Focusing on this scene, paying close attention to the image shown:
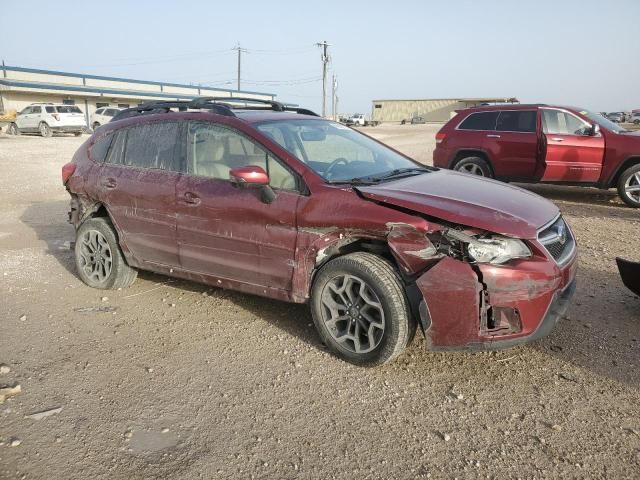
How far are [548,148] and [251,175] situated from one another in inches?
284

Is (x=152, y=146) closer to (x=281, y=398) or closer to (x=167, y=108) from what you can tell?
(x=167, y=108)

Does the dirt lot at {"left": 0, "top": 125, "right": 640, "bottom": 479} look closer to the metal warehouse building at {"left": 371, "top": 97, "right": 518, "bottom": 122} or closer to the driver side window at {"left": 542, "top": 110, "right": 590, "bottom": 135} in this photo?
the driver side window at {"left": 542, "top": 110, "right": 590, "bottom": 135}

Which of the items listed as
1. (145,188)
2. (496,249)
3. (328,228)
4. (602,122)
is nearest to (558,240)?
(496,249)

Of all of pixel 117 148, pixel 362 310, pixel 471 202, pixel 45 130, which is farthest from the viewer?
pixel 45 130

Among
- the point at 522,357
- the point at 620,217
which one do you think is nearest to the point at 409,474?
Result: the point at 522,357

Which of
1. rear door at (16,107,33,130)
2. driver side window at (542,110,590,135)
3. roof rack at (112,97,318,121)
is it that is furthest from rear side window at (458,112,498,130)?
rear door at (16,107,33,130)

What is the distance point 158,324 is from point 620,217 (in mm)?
7161

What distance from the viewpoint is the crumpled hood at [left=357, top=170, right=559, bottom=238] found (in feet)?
10.8

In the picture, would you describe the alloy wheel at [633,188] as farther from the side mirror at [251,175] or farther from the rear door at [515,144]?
the side mirror at [251,175]

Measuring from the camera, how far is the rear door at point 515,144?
9633 mm

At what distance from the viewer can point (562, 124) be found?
9492mm

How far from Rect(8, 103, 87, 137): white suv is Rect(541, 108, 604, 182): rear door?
2609cm

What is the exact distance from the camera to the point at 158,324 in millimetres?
4531

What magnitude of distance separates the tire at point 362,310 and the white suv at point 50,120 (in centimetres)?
2881
